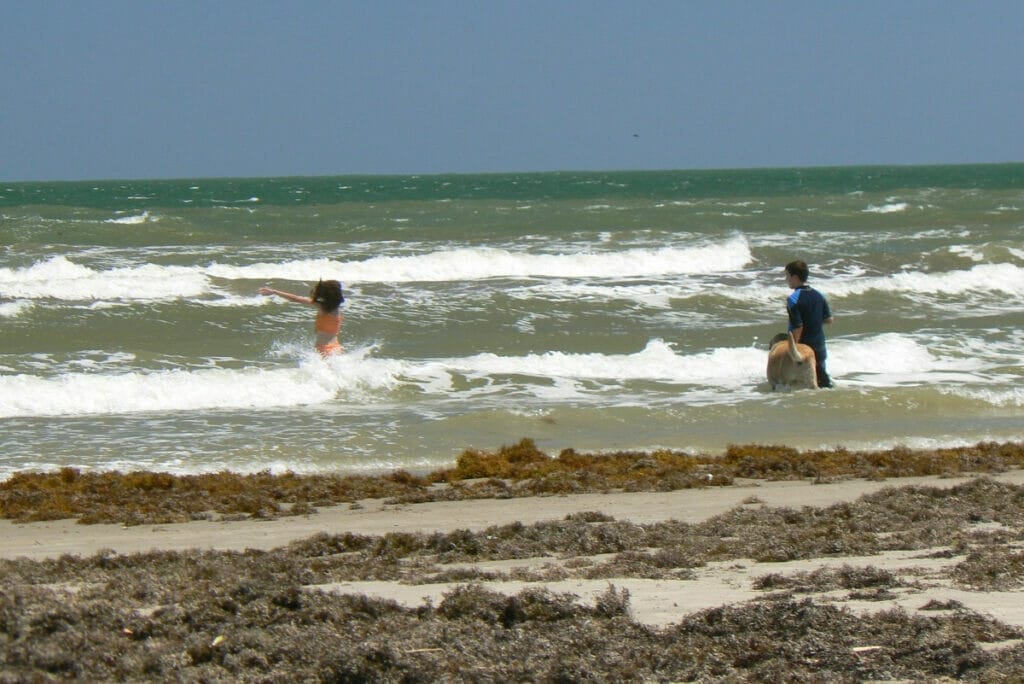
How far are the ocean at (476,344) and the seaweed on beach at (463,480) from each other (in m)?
0.76

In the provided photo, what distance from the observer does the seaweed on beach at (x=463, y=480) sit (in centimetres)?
856

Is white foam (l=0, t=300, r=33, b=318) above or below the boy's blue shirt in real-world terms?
below

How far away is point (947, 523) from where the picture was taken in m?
7.01

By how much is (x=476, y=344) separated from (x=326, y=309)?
14.9ft

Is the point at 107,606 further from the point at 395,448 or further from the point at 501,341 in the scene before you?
the point at 501,341

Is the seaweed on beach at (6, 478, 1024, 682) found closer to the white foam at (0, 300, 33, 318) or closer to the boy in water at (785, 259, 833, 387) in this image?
the boy in water at (785, 259, 833, 387)

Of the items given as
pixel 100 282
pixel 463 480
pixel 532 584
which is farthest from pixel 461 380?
pixel 100 282

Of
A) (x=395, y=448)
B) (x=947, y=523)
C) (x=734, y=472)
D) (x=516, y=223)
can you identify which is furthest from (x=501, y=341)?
(x=516, y=223)

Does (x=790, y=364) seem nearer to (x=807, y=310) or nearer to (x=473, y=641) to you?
(x=807, y=310)

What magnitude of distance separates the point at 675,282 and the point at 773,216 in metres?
20.7

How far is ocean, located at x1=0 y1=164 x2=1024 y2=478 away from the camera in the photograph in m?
11.4

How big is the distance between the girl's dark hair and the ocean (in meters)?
0.86

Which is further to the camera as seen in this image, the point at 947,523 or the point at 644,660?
the point at 947,523

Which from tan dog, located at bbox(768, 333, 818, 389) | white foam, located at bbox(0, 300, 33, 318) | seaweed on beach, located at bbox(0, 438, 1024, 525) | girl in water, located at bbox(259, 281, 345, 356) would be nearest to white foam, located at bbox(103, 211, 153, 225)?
white foam, located at bbox(0, 300, 33, 318)
